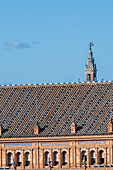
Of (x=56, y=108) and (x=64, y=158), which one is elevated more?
(x=56, y=108)

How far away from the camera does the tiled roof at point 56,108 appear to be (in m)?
168

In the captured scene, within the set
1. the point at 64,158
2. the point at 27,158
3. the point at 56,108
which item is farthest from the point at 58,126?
the point at 27,158

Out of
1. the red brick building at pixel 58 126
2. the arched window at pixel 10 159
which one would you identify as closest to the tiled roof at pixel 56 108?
the red brick building at pixel 58 126

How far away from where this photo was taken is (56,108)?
17188 cm

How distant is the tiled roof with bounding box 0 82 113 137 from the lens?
167875 mm

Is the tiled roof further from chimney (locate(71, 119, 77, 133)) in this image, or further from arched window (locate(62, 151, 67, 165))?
arched window (locate(62, 151, 67, 165))

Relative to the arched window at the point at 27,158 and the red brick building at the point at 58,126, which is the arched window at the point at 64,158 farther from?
the arched window at the point at 27,158

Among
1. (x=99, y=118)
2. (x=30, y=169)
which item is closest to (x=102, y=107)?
(x=99, y=118)

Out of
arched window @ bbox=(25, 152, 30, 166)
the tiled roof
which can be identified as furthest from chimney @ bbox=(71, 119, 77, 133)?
arched window @ bbox=(25, 152, 30, 166)

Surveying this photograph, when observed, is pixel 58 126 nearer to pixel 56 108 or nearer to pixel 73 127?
pixel 73 127

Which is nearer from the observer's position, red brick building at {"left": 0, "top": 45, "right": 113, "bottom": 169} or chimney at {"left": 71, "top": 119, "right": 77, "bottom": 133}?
red brick building at {"left": 0, "top": 45, "right": 113, "bottom": 169}

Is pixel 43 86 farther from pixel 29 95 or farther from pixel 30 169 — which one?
pixel 30 169

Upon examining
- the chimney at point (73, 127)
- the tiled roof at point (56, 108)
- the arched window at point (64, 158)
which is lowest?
the arched window at point (64, 158)

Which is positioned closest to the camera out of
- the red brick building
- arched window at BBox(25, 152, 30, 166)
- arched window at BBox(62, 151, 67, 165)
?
the red brick building
